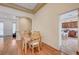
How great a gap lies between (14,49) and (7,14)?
105 centimetres

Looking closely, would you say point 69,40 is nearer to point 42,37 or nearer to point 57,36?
point 57,36

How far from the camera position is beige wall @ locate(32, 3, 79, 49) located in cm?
343

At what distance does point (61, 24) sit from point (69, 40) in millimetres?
519

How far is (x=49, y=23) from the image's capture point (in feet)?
11.6

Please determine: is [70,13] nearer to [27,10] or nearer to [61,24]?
[61,24]

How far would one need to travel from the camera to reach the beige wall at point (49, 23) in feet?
11.2

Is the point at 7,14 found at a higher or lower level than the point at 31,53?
higher
